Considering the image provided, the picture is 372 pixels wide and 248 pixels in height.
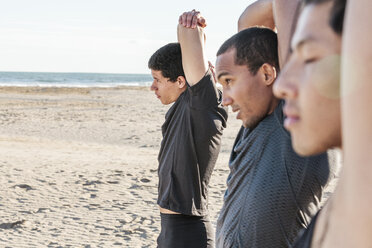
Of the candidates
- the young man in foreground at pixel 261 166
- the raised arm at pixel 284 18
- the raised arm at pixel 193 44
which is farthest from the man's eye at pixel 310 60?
the raised arm at pixel 193 44

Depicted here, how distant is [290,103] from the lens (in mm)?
834

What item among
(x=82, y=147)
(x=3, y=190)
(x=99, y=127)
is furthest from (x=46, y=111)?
(x=3, y=190)

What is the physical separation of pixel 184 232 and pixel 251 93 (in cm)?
131

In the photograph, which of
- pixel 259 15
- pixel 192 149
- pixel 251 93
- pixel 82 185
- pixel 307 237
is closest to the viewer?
pixel 307 237

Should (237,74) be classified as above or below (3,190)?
above

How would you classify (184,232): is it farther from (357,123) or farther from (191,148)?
(357,123)

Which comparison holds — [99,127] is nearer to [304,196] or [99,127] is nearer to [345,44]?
[304,196]

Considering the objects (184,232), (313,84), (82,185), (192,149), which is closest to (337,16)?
(313,84)

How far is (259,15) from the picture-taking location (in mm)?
2551

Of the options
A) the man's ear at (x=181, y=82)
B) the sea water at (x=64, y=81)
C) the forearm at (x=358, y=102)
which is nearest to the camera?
the forearm at (x=358, y=102)

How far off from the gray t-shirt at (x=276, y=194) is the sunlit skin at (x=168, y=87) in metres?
1.45

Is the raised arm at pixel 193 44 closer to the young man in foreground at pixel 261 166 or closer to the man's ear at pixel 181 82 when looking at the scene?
the man's ear at pixel 181 82

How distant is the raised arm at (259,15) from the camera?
250cm

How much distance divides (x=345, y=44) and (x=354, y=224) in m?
0.22
